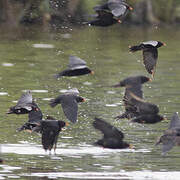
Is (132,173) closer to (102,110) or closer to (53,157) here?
(53,157)

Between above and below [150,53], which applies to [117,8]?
above

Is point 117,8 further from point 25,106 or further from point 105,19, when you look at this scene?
point 25,106

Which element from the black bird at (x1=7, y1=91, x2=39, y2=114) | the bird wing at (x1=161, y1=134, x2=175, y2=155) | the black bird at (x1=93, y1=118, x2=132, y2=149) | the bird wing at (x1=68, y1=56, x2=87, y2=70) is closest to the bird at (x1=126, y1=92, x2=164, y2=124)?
the bird wing at (x1=161, y1=134, x2=175, y2=155)

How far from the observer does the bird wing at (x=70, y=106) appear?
31.8 feet

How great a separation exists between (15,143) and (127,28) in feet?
54.5

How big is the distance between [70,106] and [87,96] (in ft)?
14.3

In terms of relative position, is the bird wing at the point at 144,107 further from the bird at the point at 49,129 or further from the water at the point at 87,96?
the bird at the point at 49,129

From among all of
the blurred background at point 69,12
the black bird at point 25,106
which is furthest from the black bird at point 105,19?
the blurred background at point 69,12

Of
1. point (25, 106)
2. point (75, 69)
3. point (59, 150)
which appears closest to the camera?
point (75, 69)

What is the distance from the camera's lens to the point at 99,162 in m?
9.71

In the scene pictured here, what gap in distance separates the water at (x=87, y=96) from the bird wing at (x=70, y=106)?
1.78 feet

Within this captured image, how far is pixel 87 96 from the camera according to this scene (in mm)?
14172

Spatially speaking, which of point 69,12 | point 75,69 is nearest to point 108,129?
point 75,69

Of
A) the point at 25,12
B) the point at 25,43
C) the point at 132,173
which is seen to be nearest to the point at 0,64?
the point at 25,43
